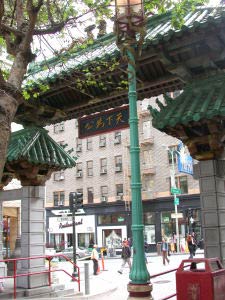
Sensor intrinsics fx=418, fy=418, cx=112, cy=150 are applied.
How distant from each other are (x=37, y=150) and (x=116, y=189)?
37.1m

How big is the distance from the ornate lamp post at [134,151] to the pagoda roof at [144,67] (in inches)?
58.5

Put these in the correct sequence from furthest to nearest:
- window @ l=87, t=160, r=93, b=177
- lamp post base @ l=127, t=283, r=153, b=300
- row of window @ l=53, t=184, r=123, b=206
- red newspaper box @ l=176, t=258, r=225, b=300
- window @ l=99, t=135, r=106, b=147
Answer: window @ l=87, t=160, r=93, b=177
window @ l=99, t=135, r=106, b=147
row of window @ l=53, t=184, r=123, b=206
red newspaper box @ l=176, t=258, r=225, b=300
lamp post base @ l=127, t=283, r=153, b=300

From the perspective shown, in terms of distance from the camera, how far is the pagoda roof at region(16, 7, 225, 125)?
25.3ft

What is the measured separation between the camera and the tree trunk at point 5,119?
6.19m

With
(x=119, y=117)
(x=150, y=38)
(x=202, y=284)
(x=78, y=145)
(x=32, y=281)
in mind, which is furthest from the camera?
(x=78, y=145)

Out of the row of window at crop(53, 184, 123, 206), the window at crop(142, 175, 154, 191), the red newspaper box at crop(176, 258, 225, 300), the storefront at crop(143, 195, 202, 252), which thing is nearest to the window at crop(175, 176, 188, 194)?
the storefront at crop(143, 195, 202, 252)

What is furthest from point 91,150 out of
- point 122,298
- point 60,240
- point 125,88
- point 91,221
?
point 125,88

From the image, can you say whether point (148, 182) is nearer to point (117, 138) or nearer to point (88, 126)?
point (117, 138)

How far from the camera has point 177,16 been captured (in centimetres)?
891

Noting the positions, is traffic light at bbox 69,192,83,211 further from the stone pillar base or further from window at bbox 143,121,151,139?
window at bbox 143,121,151,139

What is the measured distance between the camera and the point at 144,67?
30.6 feet

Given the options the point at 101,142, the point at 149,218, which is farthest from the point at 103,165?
the point at 149,218

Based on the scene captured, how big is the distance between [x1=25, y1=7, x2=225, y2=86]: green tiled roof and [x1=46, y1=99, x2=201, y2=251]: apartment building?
29.8 m

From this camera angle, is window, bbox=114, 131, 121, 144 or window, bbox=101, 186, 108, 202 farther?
window, bbox=101, 186, 108, 202
